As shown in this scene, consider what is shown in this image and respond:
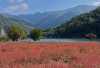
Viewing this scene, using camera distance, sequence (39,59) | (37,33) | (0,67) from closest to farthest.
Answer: (0,67)
(39,59)
(37,33)

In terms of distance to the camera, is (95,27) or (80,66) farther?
(95,27)

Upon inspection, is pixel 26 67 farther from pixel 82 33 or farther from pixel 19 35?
pixel 82 33

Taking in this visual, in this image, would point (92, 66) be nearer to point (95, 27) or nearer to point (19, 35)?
point (19, 35)

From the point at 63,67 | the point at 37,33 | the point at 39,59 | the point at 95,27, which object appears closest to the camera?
the point at 63,67

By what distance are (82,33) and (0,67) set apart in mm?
197389

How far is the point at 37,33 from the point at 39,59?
8429 centimetres

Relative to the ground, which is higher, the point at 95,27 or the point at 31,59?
the point at 95,27

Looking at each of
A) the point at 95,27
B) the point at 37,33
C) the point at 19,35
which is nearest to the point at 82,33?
the point at 95,27

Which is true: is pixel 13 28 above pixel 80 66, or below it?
above

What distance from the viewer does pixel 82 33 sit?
199 m

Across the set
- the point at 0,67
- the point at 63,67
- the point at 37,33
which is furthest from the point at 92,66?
the point at 37,33

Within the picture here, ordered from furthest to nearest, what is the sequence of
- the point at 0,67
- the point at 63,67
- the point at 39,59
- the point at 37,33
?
the point at 37,33
the point at 39,59
the point at 0,67
the point at 63,67

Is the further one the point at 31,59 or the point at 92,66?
the point at 31,59

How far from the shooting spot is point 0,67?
6.94 metres
